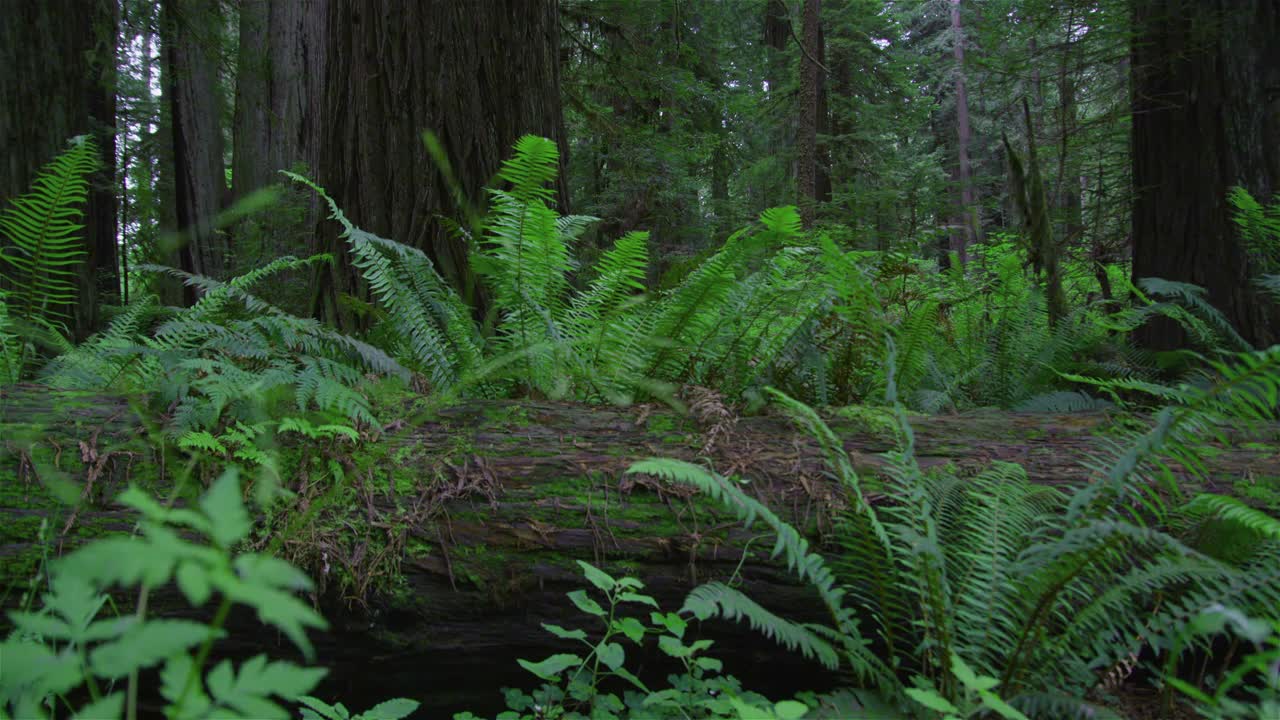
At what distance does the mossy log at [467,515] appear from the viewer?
1819 millimetres

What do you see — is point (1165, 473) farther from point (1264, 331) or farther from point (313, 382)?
point (1264, 331)

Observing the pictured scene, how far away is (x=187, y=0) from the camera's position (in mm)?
5723

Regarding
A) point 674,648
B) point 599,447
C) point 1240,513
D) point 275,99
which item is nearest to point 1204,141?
point 1240,513

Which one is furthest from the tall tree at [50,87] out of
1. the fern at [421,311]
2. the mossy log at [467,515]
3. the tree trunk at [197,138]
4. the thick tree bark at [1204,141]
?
the thick tree bark at [1204,141]

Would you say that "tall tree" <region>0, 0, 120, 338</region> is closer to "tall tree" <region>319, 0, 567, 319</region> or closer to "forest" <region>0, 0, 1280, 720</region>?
"forest" <region>0, 0, 1280, 720</region>

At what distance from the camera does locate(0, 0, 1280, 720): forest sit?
1.53m

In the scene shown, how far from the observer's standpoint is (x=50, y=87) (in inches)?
154

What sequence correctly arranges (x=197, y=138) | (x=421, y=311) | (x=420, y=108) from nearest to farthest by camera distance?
(x=421, y=311) → (x=420, y=108) → (x=197, y=138)

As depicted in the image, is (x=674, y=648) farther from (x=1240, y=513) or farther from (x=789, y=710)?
(x=1240, y=513)

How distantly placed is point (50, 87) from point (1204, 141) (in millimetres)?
6323

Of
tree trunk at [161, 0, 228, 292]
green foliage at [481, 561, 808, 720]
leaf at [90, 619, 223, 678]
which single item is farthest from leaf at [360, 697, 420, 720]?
tree trunk at [161, 0, 228, 292]

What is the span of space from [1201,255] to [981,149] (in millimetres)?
24415

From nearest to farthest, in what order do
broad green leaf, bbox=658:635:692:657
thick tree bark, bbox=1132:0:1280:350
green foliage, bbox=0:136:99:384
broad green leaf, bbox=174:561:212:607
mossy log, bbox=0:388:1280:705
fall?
broad green leaf, bbox=174:561:212:607 < broad green leaf, bbox=658:635:692:657 < mossy log, bbox=0:388:1280:705 < green foliage, bbox=0:136:99:384 < thick tree bark, bbox=1132:0:1280:350

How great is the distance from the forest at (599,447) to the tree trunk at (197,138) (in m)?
1.47
